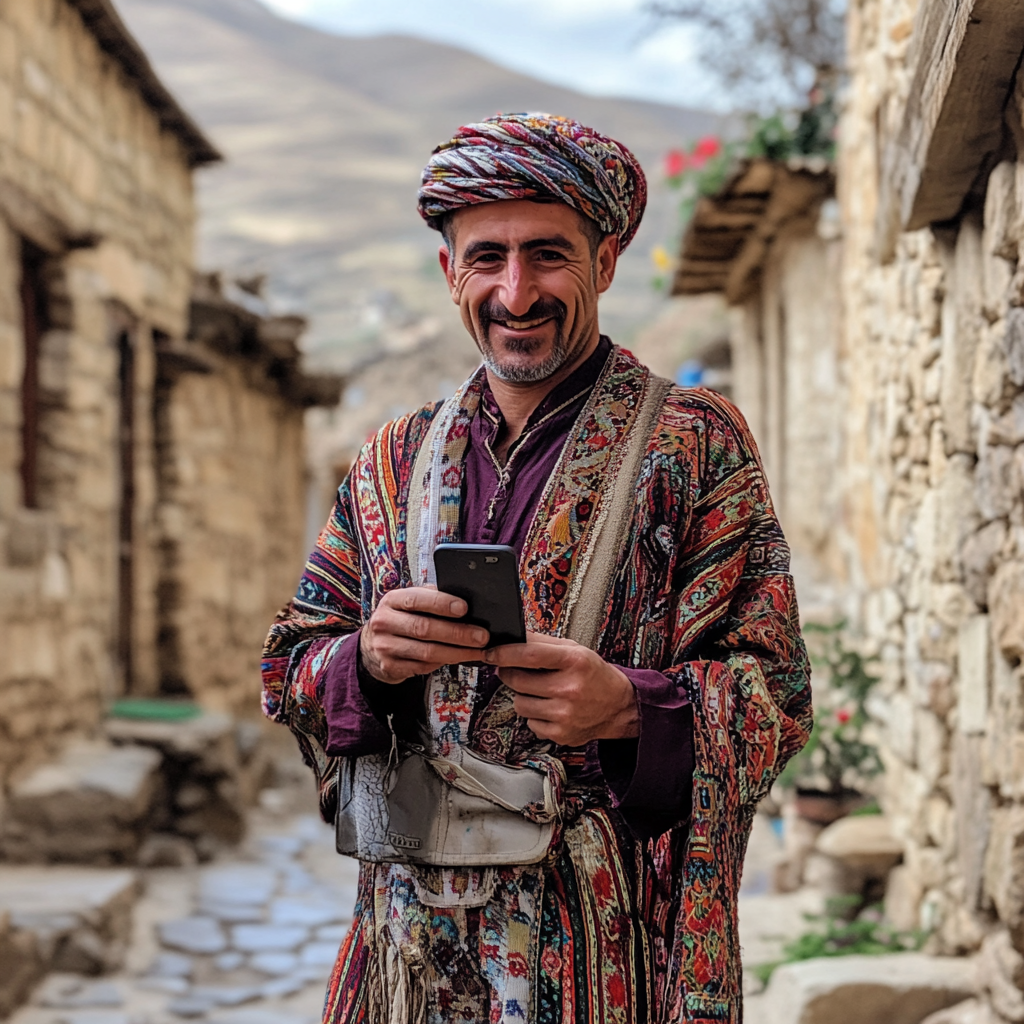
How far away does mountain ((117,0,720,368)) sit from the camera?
111 ft

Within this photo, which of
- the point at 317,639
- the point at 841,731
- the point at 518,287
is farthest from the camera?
the point at 841,731

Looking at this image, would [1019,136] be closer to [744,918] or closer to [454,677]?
[454,677]

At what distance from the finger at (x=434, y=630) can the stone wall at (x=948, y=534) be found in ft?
5.07

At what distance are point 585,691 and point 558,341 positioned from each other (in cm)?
49

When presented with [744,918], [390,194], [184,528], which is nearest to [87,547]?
[184,528]

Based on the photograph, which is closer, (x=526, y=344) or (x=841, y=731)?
(x=526, y=344)

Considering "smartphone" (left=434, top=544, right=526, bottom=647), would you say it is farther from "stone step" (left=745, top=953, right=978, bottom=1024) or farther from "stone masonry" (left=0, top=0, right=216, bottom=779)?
"stone masonry" (left=0, top=0, right=216, bottom=779)

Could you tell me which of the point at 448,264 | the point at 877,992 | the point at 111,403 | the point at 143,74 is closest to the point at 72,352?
the point at 111,403

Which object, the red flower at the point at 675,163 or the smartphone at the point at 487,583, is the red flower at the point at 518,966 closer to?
the smartphone at the point at 487,583

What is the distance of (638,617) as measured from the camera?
5.30 feet

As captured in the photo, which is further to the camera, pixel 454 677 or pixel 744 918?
pixel 744 918

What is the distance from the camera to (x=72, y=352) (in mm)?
5766

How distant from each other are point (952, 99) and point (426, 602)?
168cm

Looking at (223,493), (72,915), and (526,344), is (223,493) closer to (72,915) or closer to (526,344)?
(72,915)
